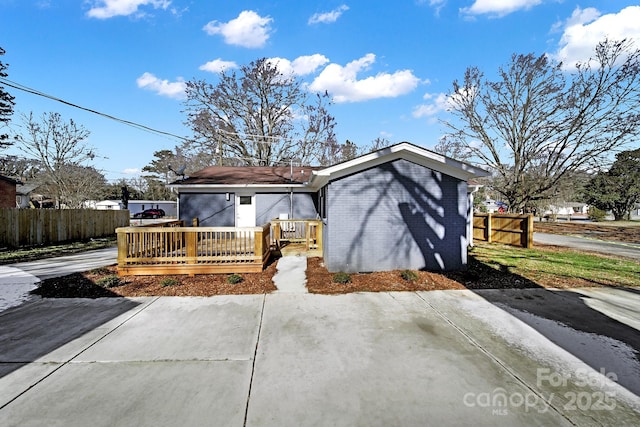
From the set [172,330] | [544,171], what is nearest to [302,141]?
[544,171]

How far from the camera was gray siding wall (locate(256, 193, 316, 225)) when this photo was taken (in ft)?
41.7

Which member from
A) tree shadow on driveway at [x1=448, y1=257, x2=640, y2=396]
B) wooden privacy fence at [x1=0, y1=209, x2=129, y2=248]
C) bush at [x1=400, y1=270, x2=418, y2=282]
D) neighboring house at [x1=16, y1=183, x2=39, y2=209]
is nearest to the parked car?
neighboring house at [x1=16, y1=183, x2=39, y2=209]

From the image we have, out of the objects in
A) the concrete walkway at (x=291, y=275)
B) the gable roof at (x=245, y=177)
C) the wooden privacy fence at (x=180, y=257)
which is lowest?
the concrete walkway at (x=291, y=275)

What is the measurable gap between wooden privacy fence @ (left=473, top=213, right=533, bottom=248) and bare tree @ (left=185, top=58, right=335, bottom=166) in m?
13.7

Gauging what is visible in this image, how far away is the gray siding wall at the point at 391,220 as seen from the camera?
7148 millimetres

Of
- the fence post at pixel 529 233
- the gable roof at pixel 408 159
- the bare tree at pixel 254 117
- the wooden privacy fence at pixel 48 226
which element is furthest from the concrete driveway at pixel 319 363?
the bare tree at pixel 254 117

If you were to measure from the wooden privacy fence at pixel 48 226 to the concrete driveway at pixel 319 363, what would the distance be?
10.3m

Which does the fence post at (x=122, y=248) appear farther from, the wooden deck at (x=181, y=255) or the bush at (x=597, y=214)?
the bush at (x=597, y=214)

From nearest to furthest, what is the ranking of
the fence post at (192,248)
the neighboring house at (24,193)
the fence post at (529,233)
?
the fence post at (192,248), the fence post at (529,233), the neighboring house at (24,193)

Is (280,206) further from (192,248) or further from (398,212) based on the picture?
(398,212)

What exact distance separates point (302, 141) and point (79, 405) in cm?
2272

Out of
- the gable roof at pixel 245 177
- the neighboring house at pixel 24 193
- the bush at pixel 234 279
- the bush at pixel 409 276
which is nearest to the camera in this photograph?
the bush at pixel 234 279

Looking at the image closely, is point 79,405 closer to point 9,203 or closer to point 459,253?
point 459,253

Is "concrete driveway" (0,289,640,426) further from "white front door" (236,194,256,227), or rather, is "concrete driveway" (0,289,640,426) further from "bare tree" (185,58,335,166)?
"bare tree" (185,58,335,166)
